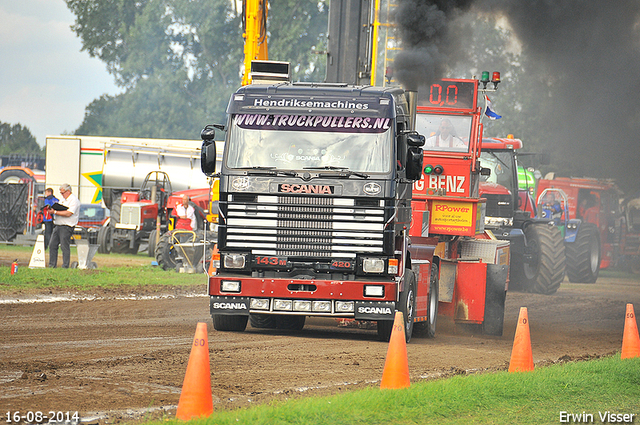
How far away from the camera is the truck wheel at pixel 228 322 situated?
12320 millimetres

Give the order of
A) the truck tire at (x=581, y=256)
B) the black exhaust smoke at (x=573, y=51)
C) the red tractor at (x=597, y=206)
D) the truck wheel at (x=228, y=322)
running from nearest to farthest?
the truck wheel at (x=228, y=322)
the black exhaust smoke at (x=573, y=51)
the truck tire at (x=581, y=256)
the red tractor at (x=597, y=206)

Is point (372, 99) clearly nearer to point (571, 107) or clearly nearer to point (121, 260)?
point (571, 107)

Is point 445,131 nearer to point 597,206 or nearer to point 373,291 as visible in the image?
point 373,291

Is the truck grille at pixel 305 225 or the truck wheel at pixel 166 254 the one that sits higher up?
the truck grille at pixel 305 225

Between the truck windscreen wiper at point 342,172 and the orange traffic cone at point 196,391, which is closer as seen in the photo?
the orange traffic cone at point 196,391

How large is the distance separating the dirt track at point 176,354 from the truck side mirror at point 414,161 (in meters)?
2.37

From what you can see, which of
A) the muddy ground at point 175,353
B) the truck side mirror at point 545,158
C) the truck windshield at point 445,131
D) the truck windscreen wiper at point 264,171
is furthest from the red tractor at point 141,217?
the truck windscreen wiper at point 264,171

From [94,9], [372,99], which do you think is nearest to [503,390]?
[372,99]

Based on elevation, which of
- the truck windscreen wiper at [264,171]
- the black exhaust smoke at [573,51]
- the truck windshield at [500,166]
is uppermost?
the black exhaust smoke at [573,51]

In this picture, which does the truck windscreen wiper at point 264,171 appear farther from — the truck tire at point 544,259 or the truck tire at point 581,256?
the truck tire at point 581,256

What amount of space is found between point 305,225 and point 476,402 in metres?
4.18

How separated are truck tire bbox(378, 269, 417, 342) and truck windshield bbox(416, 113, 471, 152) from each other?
3955mm

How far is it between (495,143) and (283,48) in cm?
4175

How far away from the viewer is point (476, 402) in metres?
7.94
